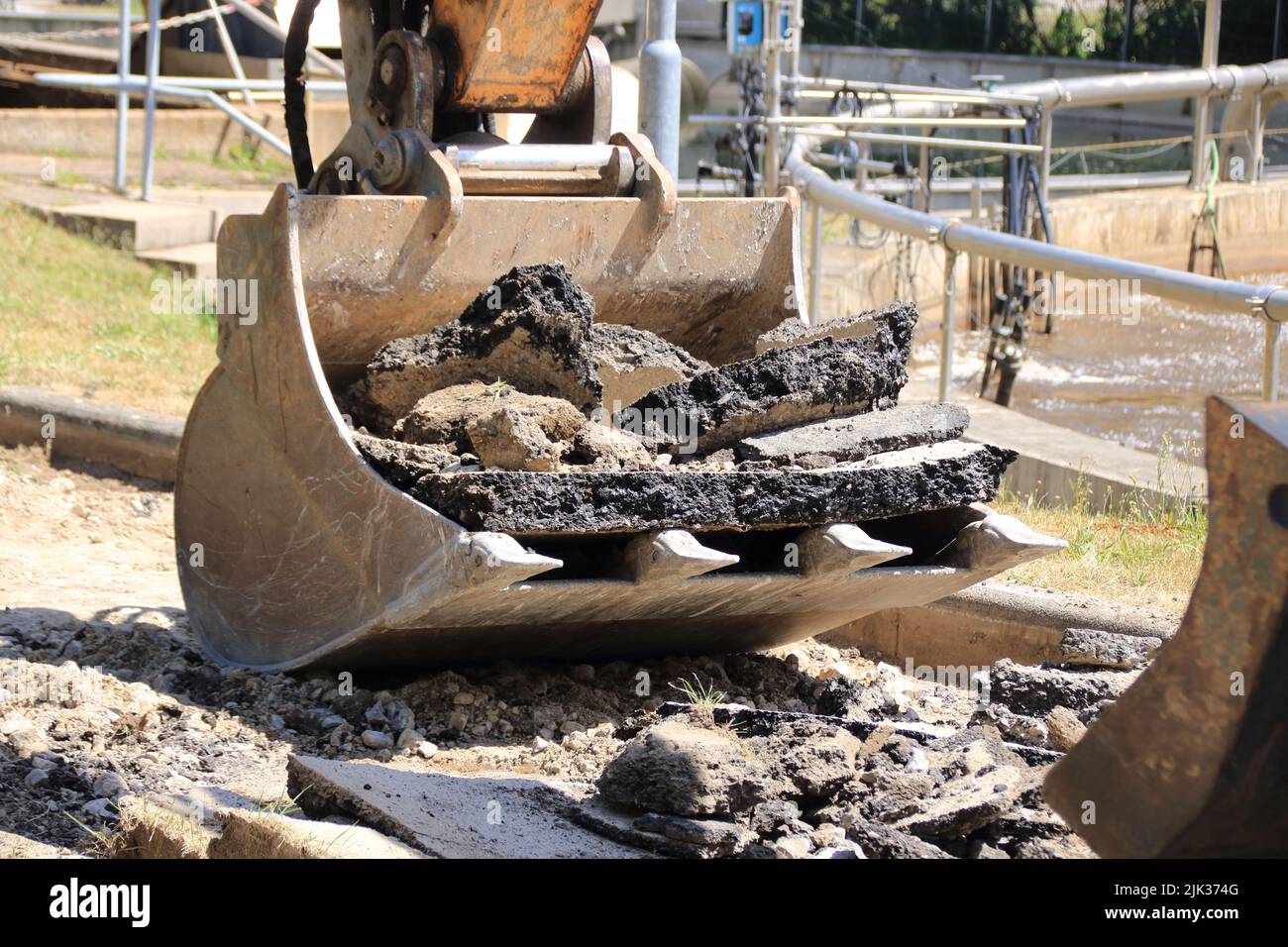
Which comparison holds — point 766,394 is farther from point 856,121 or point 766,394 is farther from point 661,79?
point 856,121

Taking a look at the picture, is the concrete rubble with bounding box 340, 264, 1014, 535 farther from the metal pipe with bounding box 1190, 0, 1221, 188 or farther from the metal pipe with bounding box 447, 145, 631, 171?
the metal pipe with bounding box 1190, 0, 1221, 188

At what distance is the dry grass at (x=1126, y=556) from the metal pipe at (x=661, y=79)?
7.58 feet

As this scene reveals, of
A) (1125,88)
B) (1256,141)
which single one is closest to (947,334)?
(1125,88)

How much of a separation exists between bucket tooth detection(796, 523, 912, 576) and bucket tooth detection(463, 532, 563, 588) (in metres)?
0.77

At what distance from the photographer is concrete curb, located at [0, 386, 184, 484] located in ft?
23.9

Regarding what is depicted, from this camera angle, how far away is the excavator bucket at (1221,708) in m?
2.27

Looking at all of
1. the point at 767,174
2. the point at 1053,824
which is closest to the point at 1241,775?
the point at 1053,824

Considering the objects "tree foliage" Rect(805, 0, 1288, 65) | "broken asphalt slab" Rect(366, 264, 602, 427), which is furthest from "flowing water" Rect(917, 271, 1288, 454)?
"tree foliage" Rect(805, 0, 1288, 65)

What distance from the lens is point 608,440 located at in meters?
4.56

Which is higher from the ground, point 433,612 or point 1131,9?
point 1131,9

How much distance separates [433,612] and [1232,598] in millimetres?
2401

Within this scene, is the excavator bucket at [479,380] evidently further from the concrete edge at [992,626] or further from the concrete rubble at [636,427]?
the concrete edge at [992,626]

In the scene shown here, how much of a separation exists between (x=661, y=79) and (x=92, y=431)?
3.03 metres
